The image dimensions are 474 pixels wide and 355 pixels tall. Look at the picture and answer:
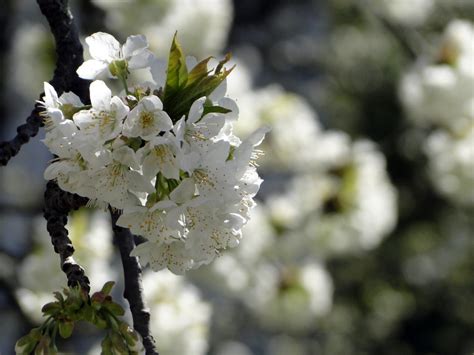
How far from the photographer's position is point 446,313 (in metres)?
6.95

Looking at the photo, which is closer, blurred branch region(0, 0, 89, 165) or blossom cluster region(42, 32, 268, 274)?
blossom cluster region(42, 32, 268, 274)

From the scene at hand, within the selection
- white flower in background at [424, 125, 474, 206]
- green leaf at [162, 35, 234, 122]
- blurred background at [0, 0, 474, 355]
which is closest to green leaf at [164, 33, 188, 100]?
green leaf at [162, 35, 234, 122]

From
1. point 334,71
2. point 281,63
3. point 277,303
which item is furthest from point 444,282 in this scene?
point 277,303

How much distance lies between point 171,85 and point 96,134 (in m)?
0.11

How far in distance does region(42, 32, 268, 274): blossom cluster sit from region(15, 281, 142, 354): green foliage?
0.11 meters

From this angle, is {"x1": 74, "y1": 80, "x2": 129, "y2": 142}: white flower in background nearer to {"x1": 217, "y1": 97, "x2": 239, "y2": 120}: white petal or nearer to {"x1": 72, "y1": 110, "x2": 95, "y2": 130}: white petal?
{"x1": 72, "y1": 110, "x2": 95, "y2": 130}: white petal

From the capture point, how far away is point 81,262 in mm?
2623

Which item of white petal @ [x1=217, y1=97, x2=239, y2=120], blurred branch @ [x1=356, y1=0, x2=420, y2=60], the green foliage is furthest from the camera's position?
blurred branch @ [x1=356, y1=0, x2=420, y2=60]

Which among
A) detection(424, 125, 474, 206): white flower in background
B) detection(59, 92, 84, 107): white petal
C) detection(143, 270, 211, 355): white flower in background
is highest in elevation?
detection(424, 125, 474, 206): white flower in background

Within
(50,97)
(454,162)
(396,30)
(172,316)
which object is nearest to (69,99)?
(50,97)

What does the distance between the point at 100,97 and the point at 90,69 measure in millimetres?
79

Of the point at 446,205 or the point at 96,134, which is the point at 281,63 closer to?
the point at 446,205

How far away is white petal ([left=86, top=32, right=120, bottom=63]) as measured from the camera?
3.92 feet

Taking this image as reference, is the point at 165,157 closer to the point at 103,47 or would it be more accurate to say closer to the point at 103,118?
the point at 103,118
